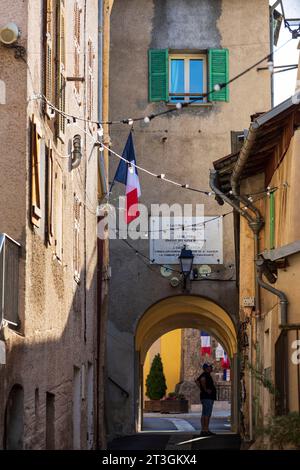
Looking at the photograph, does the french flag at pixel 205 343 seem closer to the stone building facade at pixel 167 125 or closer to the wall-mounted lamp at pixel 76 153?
the stone building facade at pixel 167 125

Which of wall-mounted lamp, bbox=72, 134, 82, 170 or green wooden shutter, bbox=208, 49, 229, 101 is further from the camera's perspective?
green wooden shutter, bbox=208, 49, 229, 101

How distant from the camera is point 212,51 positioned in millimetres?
27531

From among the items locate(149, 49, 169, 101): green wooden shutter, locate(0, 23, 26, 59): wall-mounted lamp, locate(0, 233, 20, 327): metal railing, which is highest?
locate(149, 49, 169, 101): green wooden shutter

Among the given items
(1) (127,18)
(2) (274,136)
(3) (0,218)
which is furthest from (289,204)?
(1) (127,18)

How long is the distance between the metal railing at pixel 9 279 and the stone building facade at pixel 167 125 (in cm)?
1451

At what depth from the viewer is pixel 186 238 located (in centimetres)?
2681

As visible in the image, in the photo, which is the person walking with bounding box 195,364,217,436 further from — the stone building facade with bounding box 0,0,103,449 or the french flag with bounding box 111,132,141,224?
the stone building facade with bounding box 0,0,103,449

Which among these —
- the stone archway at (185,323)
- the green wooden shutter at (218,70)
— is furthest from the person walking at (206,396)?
the green wooden shutter at (218,70)

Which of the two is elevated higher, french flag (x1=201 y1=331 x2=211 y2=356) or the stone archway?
french flag (x1=201 y1=331 x2=211 y2=356)

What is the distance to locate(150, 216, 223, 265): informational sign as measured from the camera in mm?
26641

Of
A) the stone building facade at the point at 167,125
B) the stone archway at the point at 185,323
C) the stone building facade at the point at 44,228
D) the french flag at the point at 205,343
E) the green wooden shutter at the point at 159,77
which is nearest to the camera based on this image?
the stone building facade at the point at 44,228

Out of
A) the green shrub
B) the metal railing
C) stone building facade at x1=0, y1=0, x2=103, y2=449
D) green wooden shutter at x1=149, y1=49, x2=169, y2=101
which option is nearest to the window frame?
green wooden shutter at x1=149, y1=49, x2=169, y2=101

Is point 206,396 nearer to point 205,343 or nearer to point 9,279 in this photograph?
point 9,279

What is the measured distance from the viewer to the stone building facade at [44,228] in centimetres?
1210
